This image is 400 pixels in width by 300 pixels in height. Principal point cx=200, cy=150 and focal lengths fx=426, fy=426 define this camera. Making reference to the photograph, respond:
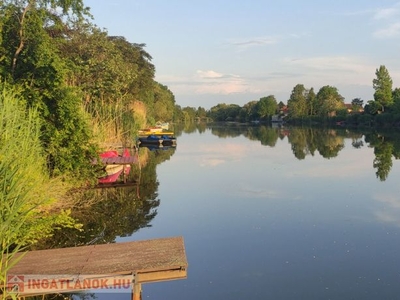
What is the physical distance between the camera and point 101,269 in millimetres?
4789

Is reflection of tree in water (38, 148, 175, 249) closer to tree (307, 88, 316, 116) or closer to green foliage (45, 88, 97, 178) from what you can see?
green foliage (45, 88, 97, 178)

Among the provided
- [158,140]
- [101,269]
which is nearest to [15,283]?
[101,269]

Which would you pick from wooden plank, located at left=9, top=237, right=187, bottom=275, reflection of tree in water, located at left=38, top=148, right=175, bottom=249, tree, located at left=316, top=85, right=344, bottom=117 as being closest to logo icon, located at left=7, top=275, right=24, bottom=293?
wooden plank, located at left=9, top=237, right=187, bottom=275

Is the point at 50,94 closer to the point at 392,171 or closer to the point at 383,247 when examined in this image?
the point at 383,247

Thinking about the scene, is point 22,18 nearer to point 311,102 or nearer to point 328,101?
point 328,101

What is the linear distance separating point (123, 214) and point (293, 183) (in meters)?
7.12

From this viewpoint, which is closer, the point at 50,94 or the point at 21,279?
the point at 21,279

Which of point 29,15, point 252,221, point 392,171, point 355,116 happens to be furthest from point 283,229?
point 355,116

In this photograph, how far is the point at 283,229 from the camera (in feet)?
31.2

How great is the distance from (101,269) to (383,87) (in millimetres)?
67198

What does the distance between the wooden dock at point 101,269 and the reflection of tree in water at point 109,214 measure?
2.83 metres

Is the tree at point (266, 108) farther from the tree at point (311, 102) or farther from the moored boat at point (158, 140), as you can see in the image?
the moored boat at point (158, 140)

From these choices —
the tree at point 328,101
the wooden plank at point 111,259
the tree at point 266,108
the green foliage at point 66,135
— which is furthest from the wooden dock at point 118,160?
the tree at point 266,108

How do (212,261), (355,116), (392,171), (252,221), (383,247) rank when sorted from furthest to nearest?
1. (355,116)
2. (392,171)
3. (252,221)
4. (383,247)
5. (212,261)
